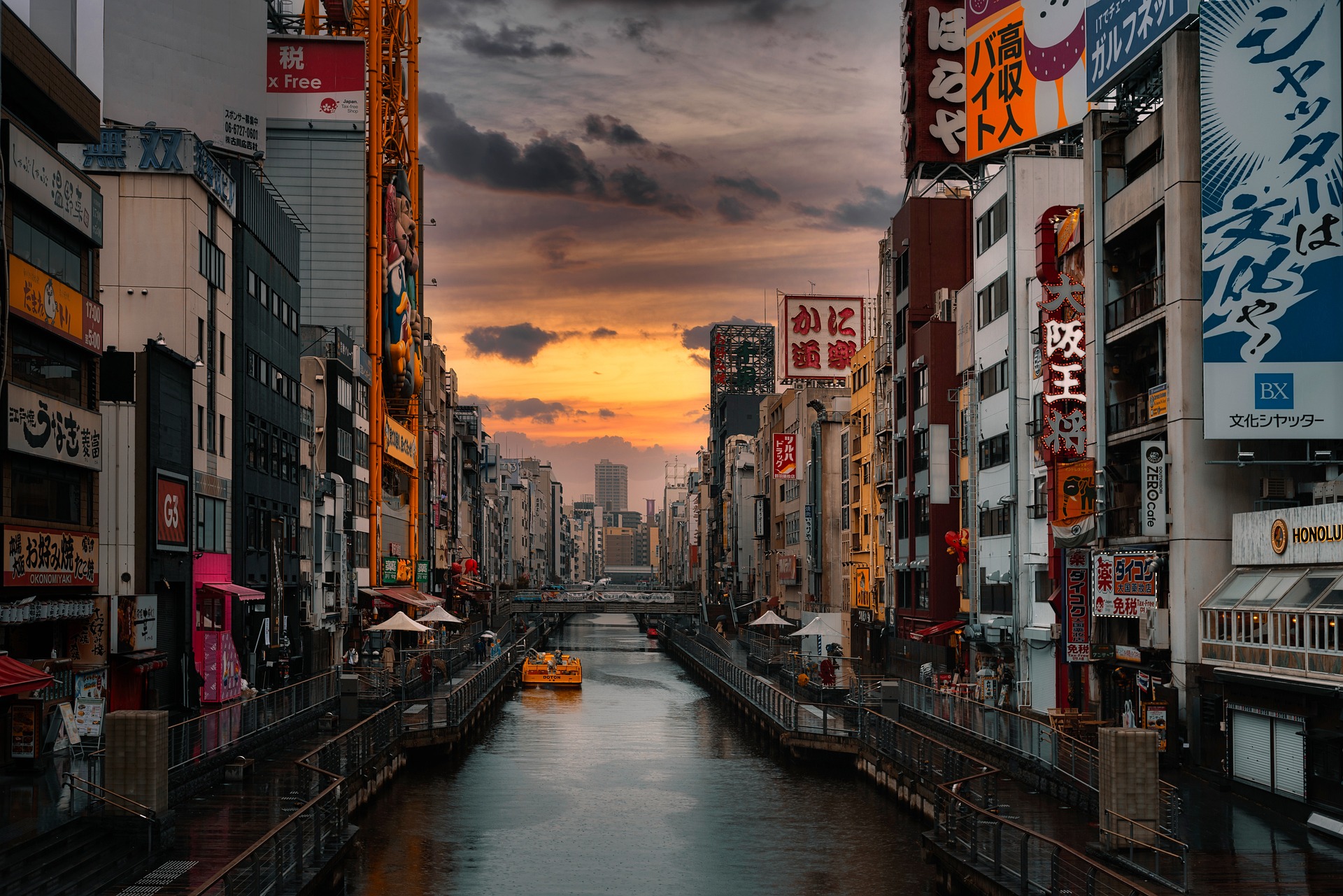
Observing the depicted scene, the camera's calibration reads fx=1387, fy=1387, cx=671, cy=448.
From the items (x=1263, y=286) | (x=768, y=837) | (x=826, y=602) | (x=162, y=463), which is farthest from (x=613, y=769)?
(x=826, y=602)

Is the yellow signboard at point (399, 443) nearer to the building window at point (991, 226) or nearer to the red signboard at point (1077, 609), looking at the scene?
the building window at point (991, 226)

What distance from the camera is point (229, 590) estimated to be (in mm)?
50781

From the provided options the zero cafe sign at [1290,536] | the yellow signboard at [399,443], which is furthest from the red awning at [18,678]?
the yellow signboard at [399,443]

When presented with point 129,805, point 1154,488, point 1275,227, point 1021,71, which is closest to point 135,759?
point 129,805

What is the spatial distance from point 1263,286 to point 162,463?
1341 inches

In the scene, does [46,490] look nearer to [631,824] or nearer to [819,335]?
[631,824]

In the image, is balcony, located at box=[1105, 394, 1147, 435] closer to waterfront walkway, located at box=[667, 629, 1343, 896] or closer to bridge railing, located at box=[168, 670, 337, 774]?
waterfront walkway, located at box=[667, 629, 1343, 896]

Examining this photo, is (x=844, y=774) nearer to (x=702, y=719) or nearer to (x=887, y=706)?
(x=887, y=706)

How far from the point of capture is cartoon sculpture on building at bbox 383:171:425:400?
9856 centimetres

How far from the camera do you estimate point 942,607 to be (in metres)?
70.3

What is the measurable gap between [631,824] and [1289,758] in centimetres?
1944

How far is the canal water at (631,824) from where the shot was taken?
1336 inches

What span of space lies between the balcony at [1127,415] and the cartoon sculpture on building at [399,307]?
212 feet

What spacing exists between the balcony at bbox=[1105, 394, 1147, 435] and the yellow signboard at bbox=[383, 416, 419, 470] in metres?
60.1
